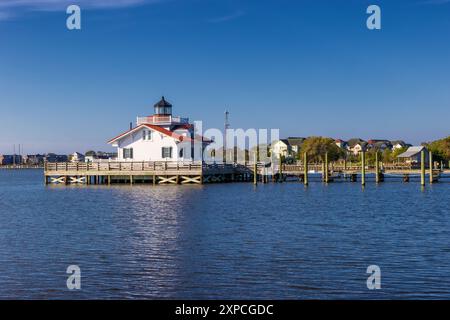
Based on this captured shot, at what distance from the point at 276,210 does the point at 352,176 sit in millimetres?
40822

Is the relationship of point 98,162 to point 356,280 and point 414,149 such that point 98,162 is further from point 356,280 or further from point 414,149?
point 414,149

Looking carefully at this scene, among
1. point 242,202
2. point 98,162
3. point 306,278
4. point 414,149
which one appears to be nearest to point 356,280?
point 306,278

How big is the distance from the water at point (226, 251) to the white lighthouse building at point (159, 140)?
25.3 m

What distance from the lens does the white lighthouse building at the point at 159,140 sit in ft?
218

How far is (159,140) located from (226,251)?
4526 centimetres

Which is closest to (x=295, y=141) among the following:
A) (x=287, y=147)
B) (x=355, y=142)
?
(x=287, y=147)

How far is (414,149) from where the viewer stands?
131m

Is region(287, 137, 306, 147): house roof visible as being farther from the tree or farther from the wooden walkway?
the wooden walkway

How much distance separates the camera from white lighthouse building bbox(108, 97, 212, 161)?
66.4 m

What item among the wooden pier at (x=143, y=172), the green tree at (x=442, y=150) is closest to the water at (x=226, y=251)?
the wooden pier at (x=143, y=172)

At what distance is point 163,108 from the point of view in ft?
230

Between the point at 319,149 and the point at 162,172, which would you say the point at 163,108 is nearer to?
the point at 162,172

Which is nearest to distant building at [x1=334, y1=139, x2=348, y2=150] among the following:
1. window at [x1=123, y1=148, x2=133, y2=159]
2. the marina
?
the marina

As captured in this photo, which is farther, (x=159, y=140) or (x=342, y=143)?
(x=342, y=143)
